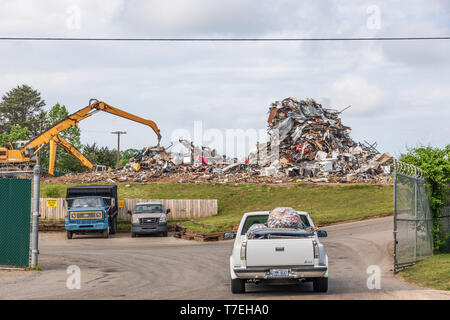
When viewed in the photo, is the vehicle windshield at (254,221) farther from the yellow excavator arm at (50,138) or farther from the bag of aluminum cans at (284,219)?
the yellow excavator arm at (50,138)

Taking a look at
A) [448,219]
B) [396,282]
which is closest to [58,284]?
[396,282]

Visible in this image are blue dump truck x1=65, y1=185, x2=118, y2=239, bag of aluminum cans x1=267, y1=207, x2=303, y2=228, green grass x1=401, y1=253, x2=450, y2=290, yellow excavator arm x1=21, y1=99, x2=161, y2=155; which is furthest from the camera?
yellow excavator arm x1=21, y1=99, x2=161, y2=155

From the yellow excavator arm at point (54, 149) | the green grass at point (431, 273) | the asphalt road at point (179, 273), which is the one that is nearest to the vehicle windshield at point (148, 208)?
the asphalt road at point (179, 273)

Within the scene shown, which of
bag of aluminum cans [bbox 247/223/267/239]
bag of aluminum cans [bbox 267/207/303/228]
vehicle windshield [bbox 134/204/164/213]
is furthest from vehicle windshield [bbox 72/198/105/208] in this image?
bag of aluminum cans [bbox 267/207/303/228]

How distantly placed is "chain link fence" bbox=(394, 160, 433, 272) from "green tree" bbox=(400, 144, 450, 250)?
0.43 m

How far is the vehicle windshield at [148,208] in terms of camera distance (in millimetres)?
34000

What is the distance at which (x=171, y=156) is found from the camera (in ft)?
210

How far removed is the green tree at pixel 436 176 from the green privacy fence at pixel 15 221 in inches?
487

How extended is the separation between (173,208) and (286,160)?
18.7 metres

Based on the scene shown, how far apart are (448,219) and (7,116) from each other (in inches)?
4314

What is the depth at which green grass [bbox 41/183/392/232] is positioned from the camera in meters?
42.0

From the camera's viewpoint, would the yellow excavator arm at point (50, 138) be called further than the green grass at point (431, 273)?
Yes

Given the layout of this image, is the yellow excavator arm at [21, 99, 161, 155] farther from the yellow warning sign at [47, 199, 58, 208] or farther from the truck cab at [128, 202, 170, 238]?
the truck cab at [128, 202, 170, 238]
